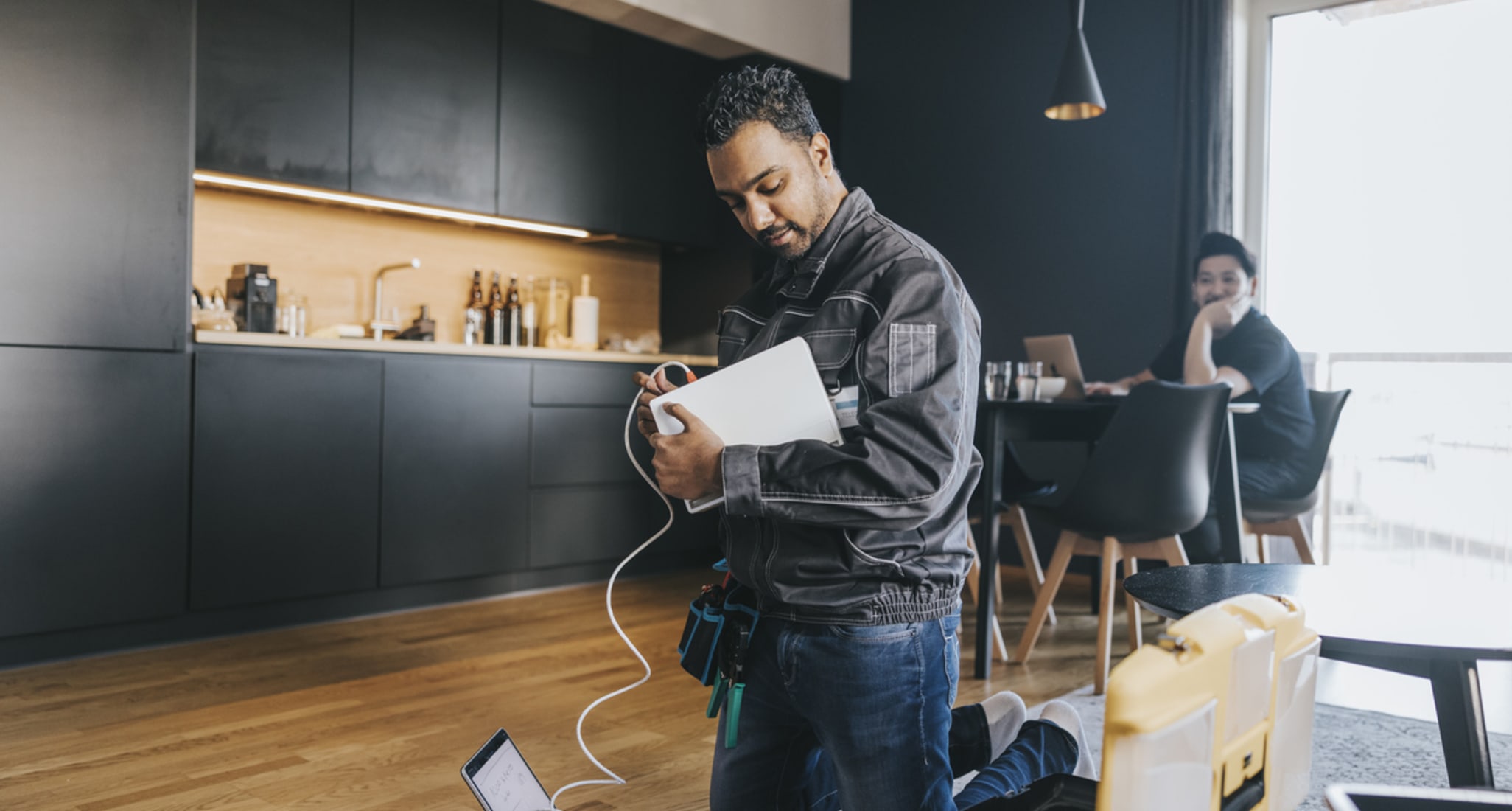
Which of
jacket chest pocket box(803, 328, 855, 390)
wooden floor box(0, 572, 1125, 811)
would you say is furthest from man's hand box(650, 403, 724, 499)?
wooden floor box(0, 572, 1125, 811)

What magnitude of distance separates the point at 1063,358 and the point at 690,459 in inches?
103

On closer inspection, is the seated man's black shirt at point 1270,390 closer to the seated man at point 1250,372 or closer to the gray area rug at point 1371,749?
the seated man at point 1250,372

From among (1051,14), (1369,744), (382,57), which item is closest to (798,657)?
(1369,744)

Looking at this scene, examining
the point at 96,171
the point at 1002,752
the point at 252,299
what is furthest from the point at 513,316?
the point at 1002,752

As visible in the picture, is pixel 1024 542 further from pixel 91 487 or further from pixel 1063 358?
pixel 91 487

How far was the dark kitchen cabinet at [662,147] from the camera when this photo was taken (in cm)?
449

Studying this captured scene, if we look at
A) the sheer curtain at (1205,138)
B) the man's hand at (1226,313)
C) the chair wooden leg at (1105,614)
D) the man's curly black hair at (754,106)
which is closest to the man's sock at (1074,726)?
the man's curly black hair at (754,106)

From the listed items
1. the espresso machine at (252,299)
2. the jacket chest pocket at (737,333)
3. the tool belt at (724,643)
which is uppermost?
the espresso machine at (252,299)

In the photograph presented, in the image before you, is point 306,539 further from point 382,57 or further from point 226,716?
point 382,57

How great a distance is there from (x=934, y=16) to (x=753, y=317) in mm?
3966

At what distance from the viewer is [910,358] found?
117cm

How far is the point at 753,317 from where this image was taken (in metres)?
1.43

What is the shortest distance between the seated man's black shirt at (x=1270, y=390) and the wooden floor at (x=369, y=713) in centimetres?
75

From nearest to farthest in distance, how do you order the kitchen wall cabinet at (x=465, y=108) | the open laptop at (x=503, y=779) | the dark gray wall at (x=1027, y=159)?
the open laptop at (x=503, y=779) → the kitchen wall cabinet at (x=465, y=108) → the dark gray wall at (x=1027, y=159)
